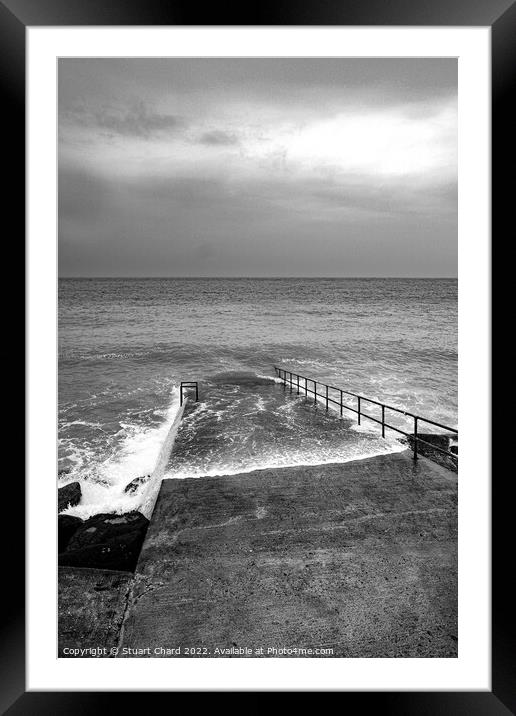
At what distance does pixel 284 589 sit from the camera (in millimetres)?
2305

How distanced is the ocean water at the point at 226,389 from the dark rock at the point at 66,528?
1.35 ft

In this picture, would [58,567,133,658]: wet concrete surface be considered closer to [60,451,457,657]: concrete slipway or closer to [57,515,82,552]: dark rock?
[60,451,457,657]: concrete slipway

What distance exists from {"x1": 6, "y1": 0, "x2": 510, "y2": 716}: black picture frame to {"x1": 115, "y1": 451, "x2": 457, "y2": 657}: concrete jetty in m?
0.49

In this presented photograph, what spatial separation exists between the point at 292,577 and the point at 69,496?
10.1ft

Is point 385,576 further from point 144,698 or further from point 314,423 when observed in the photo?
point 314,423

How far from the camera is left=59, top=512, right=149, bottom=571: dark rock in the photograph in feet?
8.98

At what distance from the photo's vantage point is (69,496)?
433cm

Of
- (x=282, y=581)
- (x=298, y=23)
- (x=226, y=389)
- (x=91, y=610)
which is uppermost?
(x=298, y=23)

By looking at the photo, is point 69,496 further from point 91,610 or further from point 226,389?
point 226,389

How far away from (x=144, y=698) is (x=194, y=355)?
14.8 metres

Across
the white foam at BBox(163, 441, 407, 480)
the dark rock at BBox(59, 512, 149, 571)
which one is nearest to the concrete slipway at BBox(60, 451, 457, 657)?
the dark rock at BBox(59, 512, 149, 571)

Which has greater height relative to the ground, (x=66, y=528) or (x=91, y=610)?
(x=91, y=610)

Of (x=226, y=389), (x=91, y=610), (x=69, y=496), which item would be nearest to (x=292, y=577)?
(x=91, y=610)
